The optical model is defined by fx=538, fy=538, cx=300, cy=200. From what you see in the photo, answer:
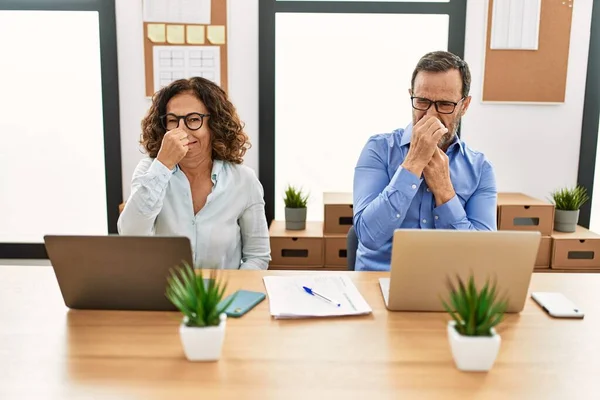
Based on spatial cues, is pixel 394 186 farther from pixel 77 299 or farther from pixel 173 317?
pixel 77 299

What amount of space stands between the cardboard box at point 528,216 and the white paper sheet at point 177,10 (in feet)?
6.71

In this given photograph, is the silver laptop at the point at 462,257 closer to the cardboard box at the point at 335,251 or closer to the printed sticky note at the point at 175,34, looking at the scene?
the cardboard box at the point at 335,251

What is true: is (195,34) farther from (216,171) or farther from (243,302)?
(243,302)

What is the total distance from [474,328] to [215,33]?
2652mm

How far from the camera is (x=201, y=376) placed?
3.23ft

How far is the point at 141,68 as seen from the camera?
10.6ft

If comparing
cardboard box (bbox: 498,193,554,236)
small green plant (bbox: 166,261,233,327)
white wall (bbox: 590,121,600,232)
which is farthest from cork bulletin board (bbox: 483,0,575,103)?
small green plant (bbox: 166,261,233,327)

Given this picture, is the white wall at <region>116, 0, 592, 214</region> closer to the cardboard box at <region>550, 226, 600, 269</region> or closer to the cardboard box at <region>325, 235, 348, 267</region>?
the cardboard box at <region>550, 226, 600, 269</region>

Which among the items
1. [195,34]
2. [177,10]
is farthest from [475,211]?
[177,10]

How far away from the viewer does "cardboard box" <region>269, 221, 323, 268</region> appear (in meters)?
3.01

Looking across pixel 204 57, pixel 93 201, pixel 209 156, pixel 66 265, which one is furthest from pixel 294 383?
pixel 93 201

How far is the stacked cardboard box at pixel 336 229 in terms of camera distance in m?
3.00

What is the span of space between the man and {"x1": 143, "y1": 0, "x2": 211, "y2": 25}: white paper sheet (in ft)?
5.60

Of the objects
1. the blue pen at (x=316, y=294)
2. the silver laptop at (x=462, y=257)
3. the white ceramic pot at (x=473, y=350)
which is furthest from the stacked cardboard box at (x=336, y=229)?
the white ceramic pot at (x=473, y=350)
